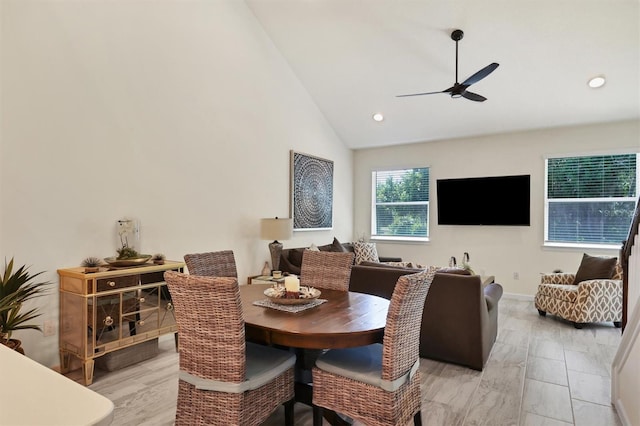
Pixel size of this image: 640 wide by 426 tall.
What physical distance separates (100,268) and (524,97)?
5466mm

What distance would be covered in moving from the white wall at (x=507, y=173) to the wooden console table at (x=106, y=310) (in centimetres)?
481

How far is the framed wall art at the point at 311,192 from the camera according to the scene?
5.70 m

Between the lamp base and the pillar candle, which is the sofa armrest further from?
the pillar candle

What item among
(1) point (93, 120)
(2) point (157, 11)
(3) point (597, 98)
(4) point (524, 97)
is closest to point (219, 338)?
(1) point (93, 120)

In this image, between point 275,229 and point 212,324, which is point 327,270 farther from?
point 275,229

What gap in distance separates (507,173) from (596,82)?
1.75 metres

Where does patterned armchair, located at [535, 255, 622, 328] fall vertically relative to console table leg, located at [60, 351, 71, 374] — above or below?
above

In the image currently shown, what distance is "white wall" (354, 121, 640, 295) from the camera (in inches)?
214

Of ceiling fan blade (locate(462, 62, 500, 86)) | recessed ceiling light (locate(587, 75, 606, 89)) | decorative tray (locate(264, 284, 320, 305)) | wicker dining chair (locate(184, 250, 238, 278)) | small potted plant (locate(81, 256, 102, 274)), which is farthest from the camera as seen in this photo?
recessed ceiling light (locate(587, 75, 606, 89))

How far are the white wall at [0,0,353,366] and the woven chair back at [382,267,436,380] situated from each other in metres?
2.73

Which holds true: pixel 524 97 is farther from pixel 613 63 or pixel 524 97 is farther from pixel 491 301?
pixel 491 301

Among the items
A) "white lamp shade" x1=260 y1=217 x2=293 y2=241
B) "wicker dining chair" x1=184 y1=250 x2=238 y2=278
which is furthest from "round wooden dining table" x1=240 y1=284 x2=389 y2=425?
"white lamp shade" x1=260 y1=217 x2=293 y2=241

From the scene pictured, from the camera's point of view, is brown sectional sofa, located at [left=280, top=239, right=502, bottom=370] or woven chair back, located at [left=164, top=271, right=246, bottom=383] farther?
brown sectional sofa, located at [left=280, top=239, right=502, bottom=370]

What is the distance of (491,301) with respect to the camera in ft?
11.3
